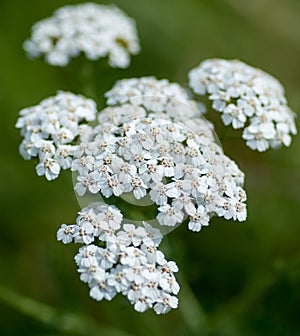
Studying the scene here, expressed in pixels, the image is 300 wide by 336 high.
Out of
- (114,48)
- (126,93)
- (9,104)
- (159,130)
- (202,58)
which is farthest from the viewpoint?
(202,58)

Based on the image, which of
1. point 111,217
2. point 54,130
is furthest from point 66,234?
point 54,130

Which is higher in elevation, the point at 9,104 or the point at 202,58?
the point at 202,58

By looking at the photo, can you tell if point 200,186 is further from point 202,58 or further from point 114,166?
point 202,58

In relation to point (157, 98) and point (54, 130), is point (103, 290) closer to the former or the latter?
point (54, 130)

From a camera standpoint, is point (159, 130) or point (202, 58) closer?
point (159, 130)

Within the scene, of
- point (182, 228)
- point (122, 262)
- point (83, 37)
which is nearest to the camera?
point (122, 262)

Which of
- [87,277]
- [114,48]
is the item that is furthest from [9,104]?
[87,277]

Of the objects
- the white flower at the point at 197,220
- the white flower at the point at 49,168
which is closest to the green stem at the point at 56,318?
the white flower at the point at 49,168

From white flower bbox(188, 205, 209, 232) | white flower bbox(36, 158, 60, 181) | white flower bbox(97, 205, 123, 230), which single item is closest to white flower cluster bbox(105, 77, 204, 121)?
white flower bbox(36, 158, 60, 181)
